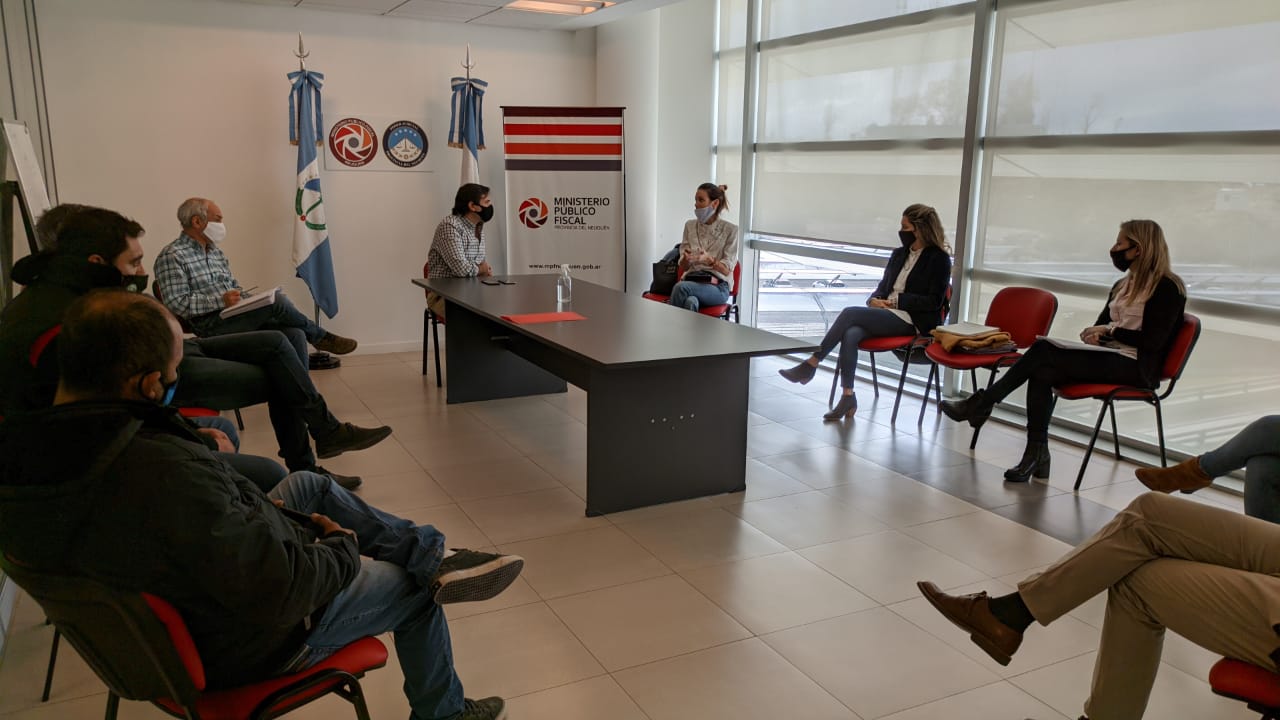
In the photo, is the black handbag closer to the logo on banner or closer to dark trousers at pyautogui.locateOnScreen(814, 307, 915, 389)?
dark trousers at pyautogui.locateOnScreen(814, 307, 915, 389)

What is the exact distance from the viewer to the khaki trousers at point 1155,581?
2.03 meters

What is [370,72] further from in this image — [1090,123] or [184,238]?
[1090,123]

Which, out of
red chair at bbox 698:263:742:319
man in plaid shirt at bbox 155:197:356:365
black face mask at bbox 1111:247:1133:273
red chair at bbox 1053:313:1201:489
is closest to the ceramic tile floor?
red chair at bbox 1053:313:1201:489

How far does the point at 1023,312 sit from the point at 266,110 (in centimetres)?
569

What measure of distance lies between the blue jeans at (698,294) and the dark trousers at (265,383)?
119 inches

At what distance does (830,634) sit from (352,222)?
18.8ft

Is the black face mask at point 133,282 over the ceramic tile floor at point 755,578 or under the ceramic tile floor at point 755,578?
over

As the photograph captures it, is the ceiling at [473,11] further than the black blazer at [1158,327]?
Yes

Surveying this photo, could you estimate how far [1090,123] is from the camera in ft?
16.9

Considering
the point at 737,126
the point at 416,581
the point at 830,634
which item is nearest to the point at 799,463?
the point at 830,634

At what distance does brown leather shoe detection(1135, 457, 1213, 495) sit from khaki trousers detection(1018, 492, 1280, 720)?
3.37ft

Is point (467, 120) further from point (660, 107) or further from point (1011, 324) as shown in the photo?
point (1011, 324)

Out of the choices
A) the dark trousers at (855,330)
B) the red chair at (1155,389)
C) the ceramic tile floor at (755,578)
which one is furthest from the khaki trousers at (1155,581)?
the dark trousers at (855,330)

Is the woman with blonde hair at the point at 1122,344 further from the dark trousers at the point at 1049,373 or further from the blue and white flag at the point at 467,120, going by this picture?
the blue and white flag at the point at 467,120
